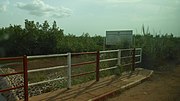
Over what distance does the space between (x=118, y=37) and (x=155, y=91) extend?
619cm

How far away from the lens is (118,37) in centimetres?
1370

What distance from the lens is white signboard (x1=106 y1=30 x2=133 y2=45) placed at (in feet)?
43.5

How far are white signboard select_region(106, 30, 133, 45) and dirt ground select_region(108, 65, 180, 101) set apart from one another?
356 cm

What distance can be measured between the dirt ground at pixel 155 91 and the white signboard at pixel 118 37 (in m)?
3.56

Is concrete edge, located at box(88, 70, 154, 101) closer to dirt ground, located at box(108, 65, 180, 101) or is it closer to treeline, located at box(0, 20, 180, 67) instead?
dirt ground, located at box(108, 65, 180, 101)

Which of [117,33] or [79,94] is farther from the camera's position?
[117,33]

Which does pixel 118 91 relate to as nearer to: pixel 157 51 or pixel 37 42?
pixel 157 51

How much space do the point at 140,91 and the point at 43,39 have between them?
61.1 feet

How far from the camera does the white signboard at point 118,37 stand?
43.5ft

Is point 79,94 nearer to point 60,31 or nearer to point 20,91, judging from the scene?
point 20,91

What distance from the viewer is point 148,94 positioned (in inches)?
296

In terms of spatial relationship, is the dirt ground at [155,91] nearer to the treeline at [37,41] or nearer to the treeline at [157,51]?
the treeline at [157,51]

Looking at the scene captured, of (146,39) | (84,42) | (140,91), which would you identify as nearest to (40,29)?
(84,42)

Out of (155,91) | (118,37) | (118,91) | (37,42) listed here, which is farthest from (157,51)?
(37,42)
